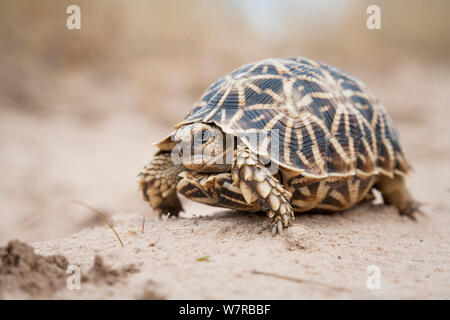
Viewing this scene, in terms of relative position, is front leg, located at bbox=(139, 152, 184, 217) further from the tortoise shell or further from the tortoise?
the tortoise shell

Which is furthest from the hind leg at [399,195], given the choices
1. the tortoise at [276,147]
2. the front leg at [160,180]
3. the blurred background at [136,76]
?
the front leg at [160,180]

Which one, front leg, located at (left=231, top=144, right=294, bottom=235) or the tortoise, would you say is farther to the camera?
the tortoise

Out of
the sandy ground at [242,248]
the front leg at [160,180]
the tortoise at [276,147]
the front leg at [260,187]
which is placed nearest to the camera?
the sandy ground at [242,248]
